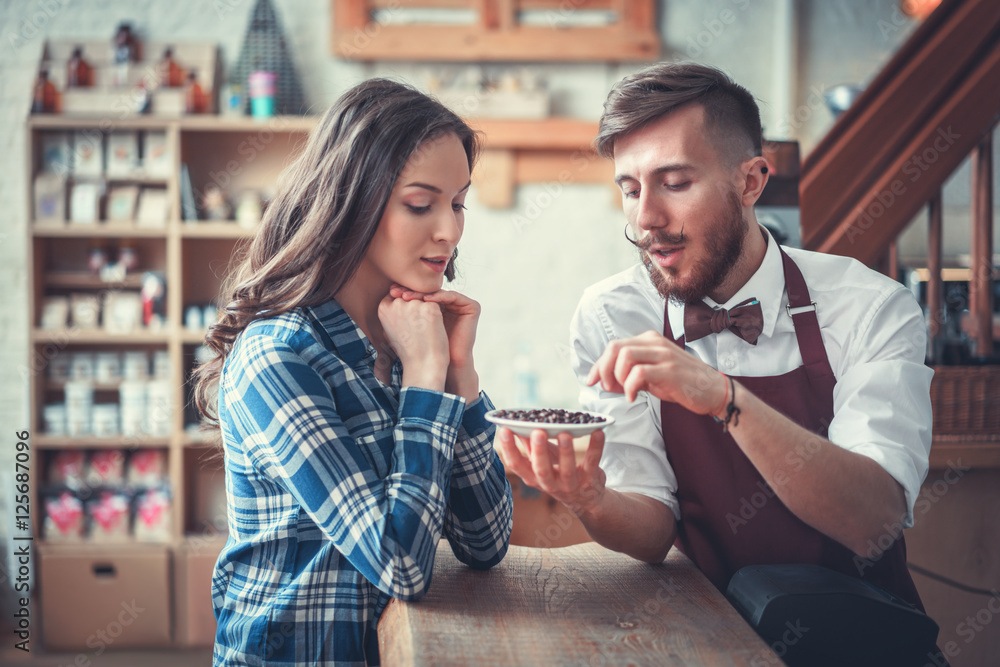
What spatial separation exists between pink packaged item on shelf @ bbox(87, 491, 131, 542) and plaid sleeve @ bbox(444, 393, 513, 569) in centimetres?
289

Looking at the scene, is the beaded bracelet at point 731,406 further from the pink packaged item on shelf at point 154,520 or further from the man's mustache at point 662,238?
the pink packaged item on shelf at point 154,520

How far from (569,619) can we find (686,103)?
3.59 feet

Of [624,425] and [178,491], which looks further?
[178,491]

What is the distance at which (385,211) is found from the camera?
1407 mm

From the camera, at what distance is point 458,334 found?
4.90 feet

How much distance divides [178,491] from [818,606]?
3.30 metres

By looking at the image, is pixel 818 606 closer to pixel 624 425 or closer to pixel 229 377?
pixel 624 425

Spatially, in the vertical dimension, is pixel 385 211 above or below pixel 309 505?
above

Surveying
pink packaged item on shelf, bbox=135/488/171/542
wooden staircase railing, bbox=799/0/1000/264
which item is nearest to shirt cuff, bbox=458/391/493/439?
wooden staircase railing, bbox=799/0/1000/264

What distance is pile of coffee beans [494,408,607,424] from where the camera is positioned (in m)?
1.23

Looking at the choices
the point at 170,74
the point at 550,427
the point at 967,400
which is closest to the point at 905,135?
the point at 967,400

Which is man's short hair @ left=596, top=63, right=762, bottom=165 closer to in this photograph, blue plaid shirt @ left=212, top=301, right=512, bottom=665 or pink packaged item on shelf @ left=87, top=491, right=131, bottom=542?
blue plaid shirt @ left=212, top=301, right=512, bottom=665

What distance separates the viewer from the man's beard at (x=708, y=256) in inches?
66.1

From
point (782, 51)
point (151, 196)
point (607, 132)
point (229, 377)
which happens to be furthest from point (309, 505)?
point (782, 51)
